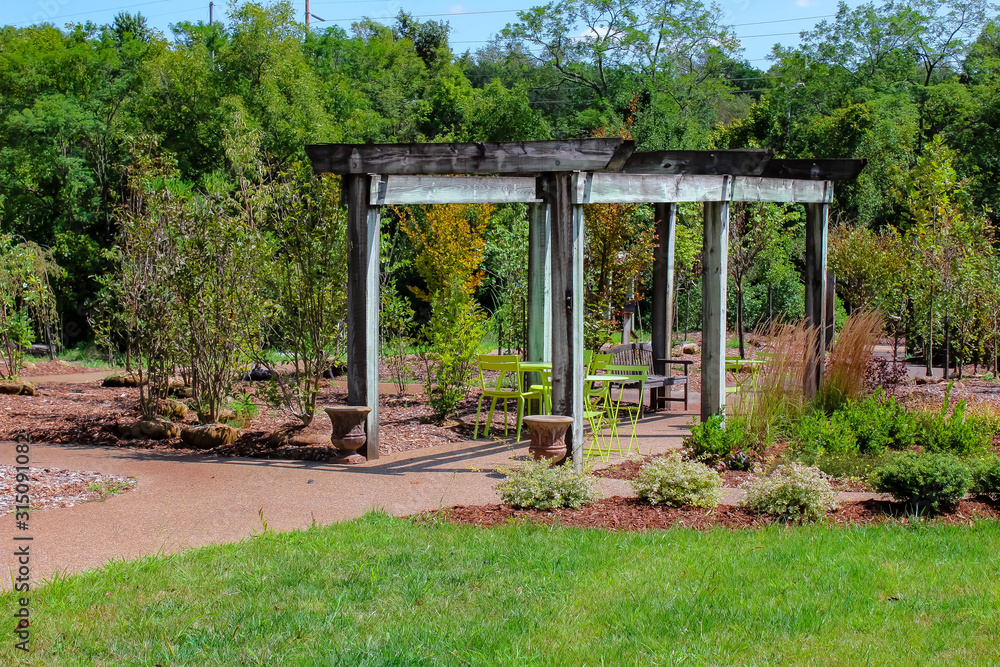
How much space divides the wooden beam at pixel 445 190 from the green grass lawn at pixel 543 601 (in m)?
3.45

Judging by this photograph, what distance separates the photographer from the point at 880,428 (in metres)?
7.24

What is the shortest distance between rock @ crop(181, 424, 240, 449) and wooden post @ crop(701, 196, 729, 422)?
4.29 metres

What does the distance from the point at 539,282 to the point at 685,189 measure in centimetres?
222

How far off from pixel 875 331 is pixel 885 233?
55.3 feet

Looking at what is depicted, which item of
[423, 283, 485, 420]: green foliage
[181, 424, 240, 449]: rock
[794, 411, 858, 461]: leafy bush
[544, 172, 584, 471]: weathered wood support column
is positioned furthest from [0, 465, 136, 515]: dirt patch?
[794, 411, 858, 461]: leafy bush

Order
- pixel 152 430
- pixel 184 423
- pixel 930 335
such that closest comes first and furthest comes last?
pixel 152 430 → pixel 184 423 → pixel 930 335

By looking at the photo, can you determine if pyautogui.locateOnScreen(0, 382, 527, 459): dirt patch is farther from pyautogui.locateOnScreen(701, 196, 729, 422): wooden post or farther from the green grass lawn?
the green grass lawn

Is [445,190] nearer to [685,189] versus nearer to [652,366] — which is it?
[685,189]

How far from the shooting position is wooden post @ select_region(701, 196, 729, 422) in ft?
26.6

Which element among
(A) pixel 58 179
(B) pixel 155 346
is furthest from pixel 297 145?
(B) pixel 155 346

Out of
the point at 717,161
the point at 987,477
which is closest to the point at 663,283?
the point at 717,161

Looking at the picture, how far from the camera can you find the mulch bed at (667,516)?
5305 millimetres

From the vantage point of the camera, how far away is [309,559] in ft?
14.9

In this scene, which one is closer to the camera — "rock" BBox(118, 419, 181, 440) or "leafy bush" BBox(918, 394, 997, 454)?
"leafy bush" BBox(918, 394, 997, 454)
